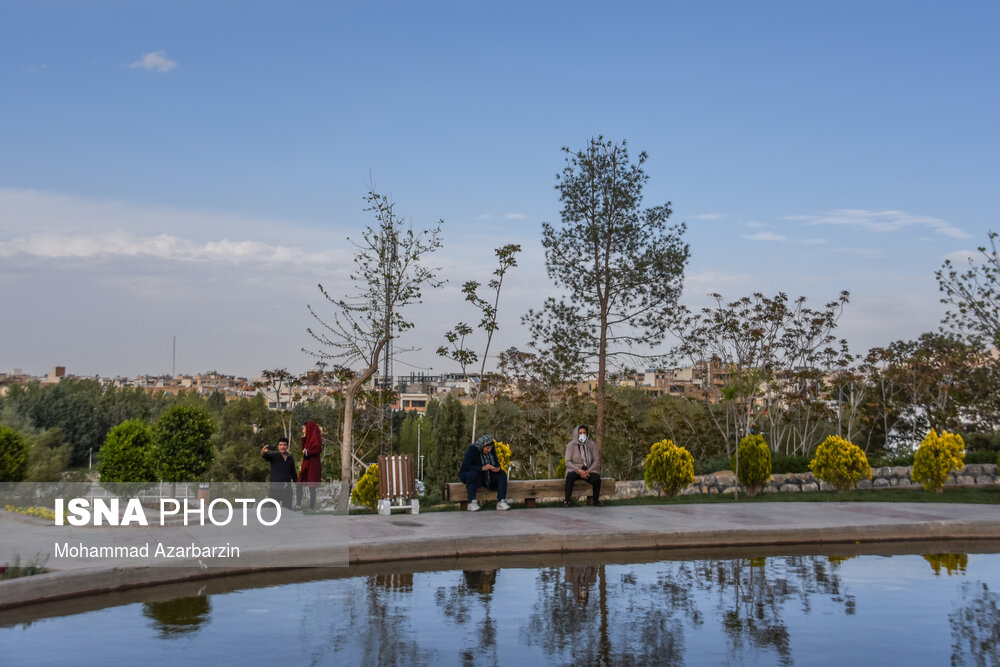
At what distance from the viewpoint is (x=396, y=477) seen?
13438 mm

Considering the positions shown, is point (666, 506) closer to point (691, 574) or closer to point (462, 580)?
point (691, 574)

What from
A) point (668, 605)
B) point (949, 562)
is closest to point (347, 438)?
point (668, 605)

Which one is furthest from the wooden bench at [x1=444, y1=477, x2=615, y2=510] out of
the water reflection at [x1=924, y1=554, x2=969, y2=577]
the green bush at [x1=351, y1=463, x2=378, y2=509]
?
the water reflection at [x1=924, y1=554, x2=969, y2=577]

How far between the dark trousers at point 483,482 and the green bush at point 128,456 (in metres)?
5.12

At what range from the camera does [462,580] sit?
8945mm

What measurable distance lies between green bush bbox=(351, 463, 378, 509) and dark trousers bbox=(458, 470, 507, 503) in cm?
150

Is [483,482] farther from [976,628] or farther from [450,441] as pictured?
[450,441]

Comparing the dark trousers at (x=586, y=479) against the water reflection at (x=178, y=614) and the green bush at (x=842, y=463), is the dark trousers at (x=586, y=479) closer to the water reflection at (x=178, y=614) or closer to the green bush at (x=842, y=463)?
the green bush at (x=842, y=463)

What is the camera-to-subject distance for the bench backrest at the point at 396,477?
13.4m

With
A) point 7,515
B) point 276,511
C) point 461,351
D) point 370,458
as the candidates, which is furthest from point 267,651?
point 370,458

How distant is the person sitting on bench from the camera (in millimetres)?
13883

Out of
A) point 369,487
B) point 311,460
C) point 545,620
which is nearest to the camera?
point 545,620

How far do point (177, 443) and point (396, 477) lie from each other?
3639mm

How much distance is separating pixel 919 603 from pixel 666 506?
707 centimetres
